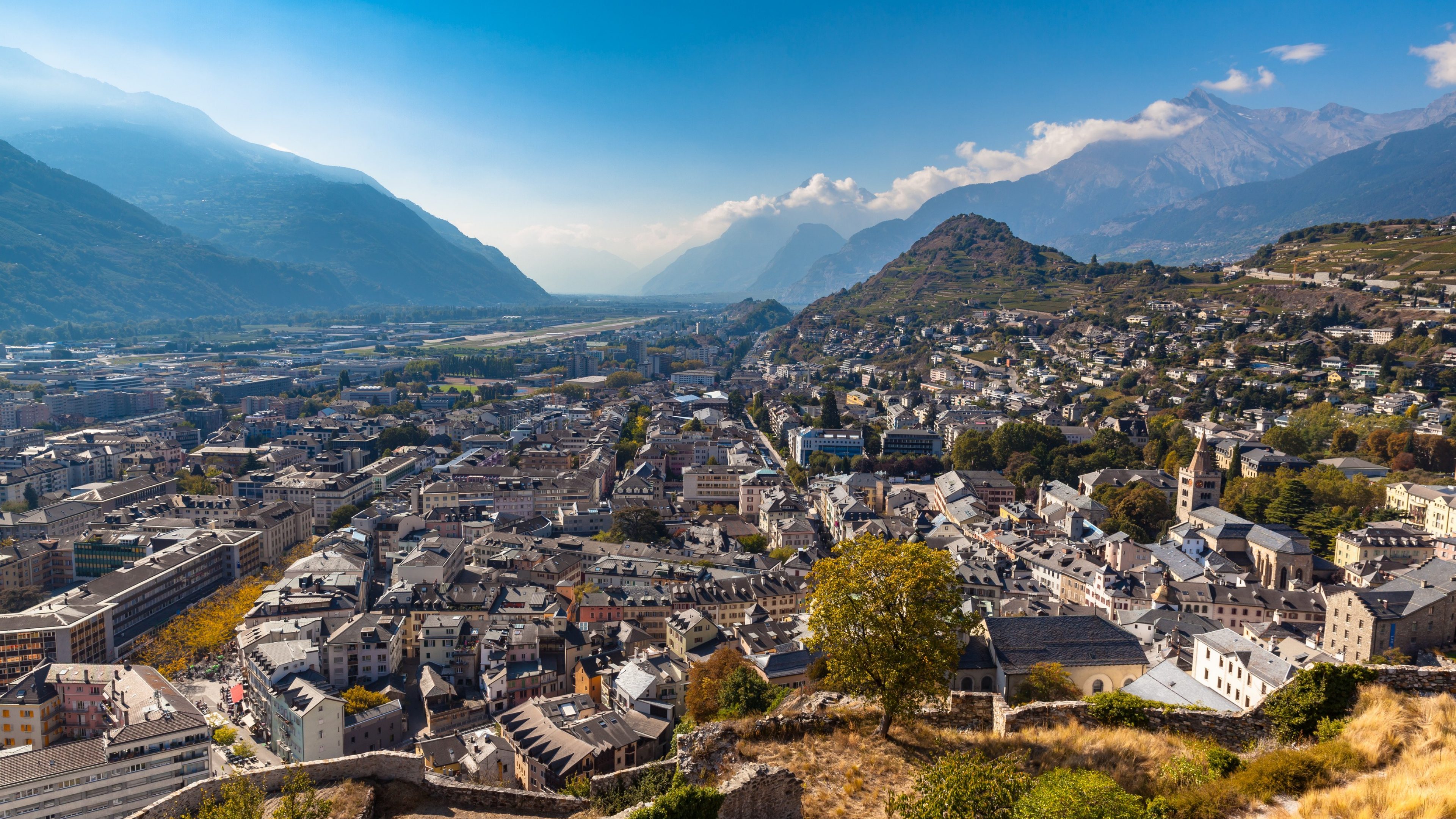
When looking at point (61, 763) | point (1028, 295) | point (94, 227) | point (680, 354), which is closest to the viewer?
point (61, 763)

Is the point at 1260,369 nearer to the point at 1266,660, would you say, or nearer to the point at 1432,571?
the point at 1432,571

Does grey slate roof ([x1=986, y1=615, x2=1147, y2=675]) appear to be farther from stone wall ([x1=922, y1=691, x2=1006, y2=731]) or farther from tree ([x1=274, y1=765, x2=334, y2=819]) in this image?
tree ([x1=274, y1=765, x2=334, y2=819])

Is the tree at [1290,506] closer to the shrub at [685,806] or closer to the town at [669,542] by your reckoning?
the town at [669,542]

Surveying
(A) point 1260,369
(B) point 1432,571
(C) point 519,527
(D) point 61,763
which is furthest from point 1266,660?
(A) point 1260,369

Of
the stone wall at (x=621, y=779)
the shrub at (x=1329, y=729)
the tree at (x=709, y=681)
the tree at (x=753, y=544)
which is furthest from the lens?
the tree at (x=753, y=544)

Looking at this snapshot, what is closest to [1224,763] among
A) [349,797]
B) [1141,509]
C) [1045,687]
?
[349,797]

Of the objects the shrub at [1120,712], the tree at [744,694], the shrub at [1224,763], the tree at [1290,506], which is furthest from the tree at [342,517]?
the tree at [1290,506]
